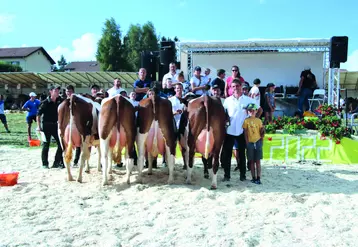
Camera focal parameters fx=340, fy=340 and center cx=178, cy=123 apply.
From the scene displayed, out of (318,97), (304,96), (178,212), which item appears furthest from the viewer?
(318,97)

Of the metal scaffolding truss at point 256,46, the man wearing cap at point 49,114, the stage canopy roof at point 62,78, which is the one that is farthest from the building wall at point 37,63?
the man wearing cap at point 49,114

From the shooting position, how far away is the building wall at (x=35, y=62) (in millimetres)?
48781

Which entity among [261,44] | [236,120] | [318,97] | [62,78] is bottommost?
[236,120]

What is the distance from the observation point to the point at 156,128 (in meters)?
6.06

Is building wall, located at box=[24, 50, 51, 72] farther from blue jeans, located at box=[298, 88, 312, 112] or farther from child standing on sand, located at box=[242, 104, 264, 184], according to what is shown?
child standing on sand, located at box=[242, 104, 264, 184]

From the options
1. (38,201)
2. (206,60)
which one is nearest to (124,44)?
(206,60)

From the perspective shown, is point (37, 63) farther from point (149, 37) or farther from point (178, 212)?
point (178, 212)

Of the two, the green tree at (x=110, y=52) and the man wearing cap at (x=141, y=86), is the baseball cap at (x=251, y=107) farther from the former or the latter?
the green tree at (x=110, y=52)

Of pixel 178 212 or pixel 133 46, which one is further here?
pixel 133 46

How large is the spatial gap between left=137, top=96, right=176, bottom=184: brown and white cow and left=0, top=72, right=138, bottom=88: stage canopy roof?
2215 centimetres

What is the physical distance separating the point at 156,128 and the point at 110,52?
→ 42.5 meters

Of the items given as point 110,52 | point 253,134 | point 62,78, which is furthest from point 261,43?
point 110,52

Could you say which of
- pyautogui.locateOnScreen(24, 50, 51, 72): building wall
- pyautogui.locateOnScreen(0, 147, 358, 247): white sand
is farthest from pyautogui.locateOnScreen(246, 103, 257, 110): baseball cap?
pyautogui.locateOnScreen(24, 50, 51, 72): building wall

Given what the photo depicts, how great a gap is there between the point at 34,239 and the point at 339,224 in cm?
356
